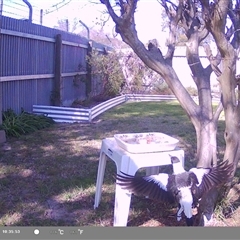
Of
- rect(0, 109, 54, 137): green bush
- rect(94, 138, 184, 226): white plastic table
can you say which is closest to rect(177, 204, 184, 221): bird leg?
rect(94, 138, 184, 226): white plastic table

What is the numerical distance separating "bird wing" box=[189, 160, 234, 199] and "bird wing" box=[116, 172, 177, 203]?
13 cm

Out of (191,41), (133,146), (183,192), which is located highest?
(191,41)

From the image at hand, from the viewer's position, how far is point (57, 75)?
25.5 ft

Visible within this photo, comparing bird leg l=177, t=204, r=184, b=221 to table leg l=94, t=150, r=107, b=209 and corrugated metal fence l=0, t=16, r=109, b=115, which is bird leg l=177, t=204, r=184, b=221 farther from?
corrugated metal fence l=0, t=16, r=109, b=115

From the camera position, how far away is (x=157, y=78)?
900 cm

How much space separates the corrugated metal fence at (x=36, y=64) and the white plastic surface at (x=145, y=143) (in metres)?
3.54

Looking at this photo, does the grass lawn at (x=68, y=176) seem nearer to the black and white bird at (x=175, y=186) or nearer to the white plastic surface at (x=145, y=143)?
the black and white bird at (x=175, y=186)

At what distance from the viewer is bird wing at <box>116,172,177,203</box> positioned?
225cm

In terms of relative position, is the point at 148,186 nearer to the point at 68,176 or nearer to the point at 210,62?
the point at 210,62

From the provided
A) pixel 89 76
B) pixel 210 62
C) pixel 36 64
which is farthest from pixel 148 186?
pixel 89 76

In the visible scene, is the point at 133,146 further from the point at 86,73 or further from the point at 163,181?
the point at 86,73

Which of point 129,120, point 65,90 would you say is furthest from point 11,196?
point 65,90

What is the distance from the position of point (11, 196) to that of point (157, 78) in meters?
6.31

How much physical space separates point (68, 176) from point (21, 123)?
6.63ft
